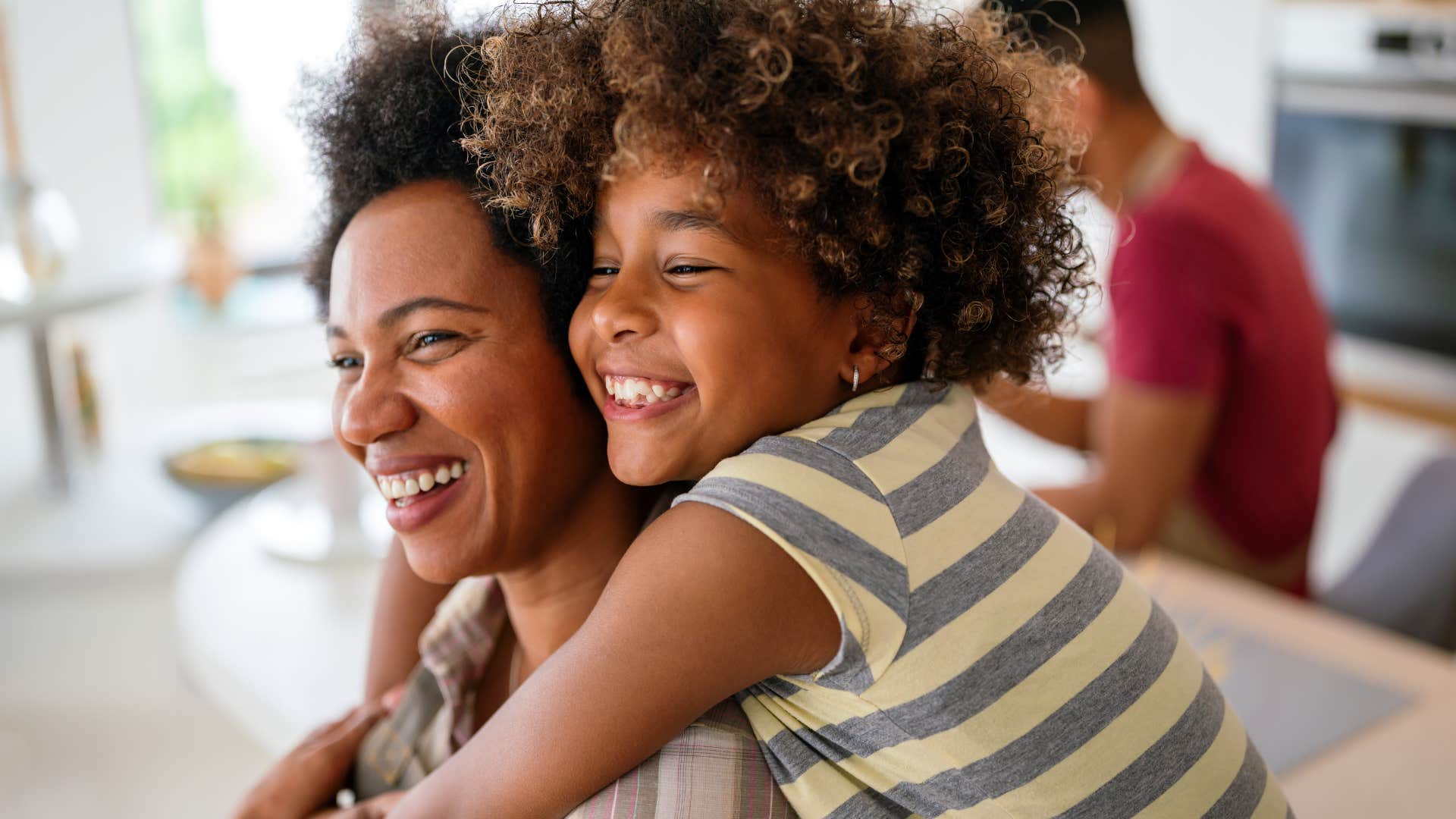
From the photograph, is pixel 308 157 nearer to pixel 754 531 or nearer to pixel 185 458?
pixel 754 531

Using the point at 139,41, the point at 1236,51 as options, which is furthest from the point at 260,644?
the point at 1236,51

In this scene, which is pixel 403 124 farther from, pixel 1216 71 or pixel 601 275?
pixel 1216 71

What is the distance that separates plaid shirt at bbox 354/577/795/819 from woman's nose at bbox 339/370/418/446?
27 centimetres

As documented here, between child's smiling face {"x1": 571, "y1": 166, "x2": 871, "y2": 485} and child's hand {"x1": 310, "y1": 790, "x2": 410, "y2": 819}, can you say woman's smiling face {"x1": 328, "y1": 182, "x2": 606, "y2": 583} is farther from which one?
child's hand {"x1": 310, "y1": 790, "x2": 410, "y2": 819}

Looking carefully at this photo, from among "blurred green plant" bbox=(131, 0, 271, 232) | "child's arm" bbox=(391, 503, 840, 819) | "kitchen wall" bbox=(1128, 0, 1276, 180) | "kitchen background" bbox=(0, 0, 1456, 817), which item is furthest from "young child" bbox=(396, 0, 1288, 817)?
"blurred green plant" bbox=(131, 0, 271, 232)

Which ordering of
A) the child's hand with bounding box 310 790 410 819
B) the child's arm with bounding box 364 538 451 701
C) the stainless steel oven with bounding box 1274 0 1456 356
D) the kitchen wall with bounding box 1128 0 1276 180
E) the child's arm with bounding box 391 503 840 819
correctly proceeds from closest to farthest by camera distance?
the child's arm with bounding box 391 503 840 819 → the child's hand with bounding box 310 790 410 819 → the child's arm with bounding box 364 538 451 701 → the stainless steel oven with bounding box 1274 0 1456 356 → the kitchen wall with bounding box 1128 0 1276 180

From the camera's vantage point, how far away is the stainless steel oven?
3.21m

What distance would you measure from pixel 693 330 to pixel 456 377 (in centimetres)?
18

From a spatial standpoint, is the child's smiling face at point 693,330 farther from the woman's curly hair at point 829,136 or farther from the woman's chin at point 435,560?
the woman's chin at point 435,560

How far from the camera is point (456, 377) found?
93 centimetres

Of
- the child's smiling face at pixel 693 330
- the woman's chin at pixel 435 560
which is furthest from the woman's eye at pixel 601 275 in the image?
the woman's chin at pixel 435 560

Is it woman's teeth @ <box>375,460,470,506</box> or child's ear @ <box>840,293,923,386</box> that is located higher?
child's ear @ <box>840,293,923,386</box>

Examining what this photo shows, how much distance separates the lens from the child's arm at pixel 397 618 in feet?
4.14

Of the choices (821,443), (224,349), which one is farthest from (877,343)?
(224,349)
